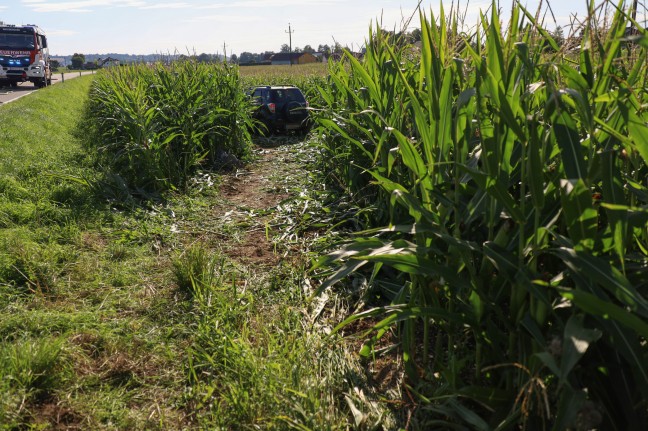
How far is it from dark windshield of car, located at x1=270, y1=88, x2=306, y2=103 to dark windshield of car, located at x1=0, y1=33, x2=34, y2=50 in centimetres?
1885

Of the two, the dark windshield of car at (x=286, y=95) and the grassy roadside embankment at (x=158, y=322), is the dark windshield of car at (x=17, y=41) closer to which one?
the dark windshield of car at (x=286, y=95)

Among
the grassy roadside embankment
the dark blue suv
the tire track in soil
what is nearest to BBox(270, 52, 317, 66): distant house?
the dark blue suv

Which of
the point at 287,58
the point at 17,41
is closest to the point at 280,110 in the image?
the point at 17,41

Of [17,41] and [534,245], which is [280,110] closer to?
[534,245]

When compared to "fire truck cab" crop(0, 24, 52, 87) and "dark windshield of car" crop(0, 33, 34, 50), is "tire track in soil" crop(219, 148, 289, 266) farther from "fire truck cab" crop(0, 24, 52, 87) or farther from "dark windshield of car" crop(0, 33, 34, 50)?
"dark windshield of car" crop(0, 33, 34, 50)

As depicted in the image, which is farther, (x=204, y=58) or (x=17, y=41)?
(x=17, y=41)

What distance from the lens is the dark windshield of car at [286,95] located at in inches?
543

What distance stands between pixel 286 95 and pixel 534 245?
12.4 m

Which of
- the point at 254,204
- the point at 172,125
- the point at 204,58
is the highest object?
the point at 204,58

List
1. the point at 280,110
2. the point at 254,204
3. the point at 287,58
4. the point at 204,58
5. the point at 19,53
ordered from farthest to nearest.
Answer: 1. the point at 287,58
2. the point at 19,53
3. the point at 280,110
4. the point at 204,58
5. the point at 254,204

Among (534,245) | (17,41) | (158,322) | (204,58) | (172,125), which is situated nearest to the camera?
(534,245)

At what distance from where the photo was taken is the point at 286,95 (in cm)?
1394

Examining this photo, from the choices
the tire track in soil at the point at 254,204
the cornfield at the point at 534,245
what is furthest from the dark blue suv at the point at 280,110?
the cornfield at the point at 534,245

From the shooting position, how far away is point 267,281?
15.0ft
